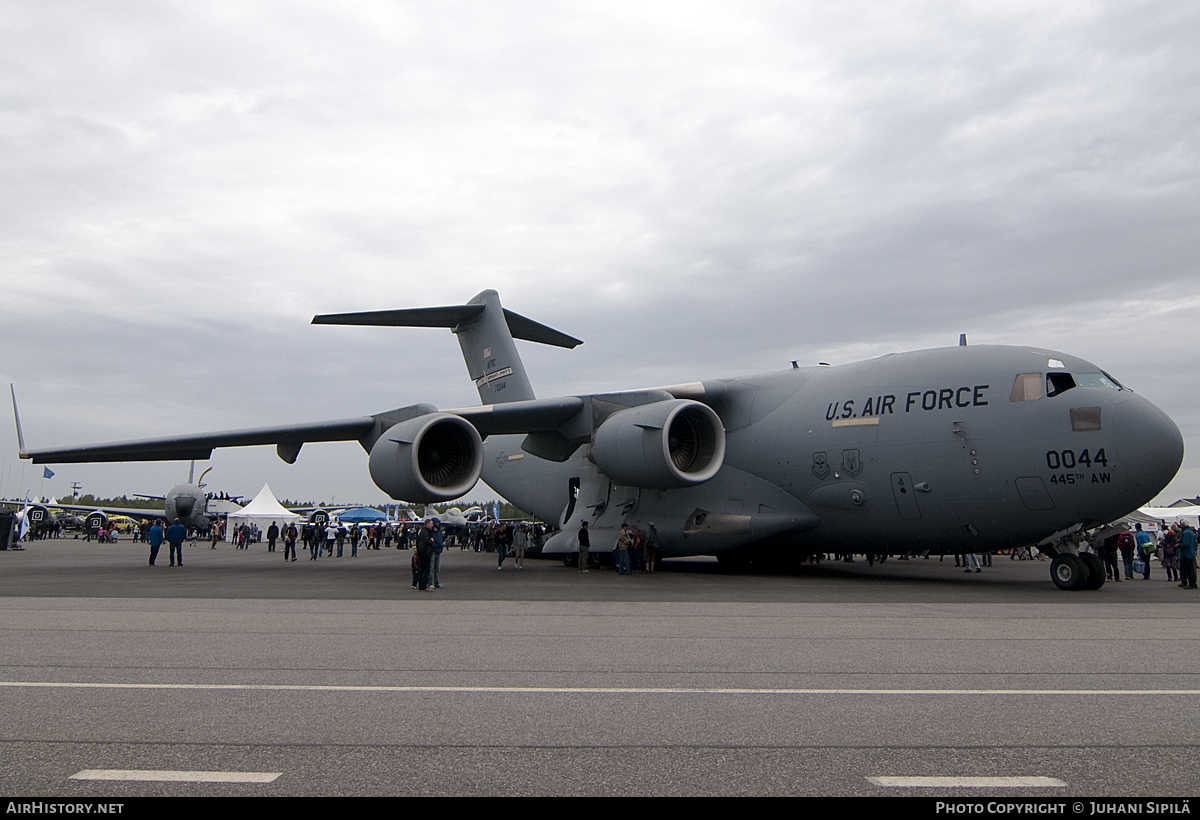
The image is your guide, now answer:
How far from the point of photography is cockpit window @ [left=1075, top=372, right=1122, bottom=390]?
45.4ft

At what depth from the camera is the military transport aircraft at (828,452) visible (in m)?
13.6

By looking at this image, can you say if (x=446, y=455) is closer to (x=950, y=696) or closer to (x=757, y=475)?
(x=757, y=475)

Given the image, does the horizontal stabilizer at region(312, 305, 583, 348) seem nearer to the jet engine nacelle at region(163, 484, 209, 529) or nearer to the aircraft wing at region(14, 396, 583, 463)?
the aircraft wing at region(14, 396, 583, 463)

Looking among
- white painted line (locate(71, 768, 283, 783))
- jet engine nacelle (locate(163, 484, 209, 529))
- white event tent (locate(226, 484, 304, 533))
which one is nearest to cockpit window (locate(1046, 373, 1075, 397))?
white painted line (locate(71, 768, 283, 783))

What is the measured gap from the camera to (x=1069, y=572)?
1418 centimetres

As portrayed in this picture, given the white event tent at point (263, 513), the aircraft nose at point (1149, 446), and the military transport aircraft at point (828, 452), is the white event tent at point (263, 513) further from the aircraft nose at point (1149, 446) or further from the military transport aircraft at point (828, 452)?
the aircraft nose at point (1149, 446)

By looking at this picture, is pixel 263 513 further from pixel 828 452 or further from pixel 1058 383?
pixel 1058 383

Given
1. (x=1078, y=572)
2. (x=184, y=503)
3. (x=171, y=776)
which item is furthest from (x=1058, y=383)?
(x=184, y=503)

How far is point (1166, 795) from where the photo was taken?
134 inches

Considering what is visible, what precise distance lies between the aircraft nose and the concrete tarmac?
2861mm

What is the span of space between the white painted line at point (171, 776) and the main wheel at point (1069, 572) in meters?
13.6

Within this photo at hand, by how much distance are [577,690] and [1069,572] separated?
11512 mm

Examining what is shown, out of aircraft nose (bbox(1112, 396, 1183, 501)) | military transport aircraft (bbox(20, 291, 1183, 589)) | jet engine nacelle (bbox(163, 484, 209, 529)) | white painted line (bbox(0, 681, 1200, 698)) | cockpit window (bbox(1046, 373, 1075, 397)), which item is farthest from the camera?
jet engine nacelle (bbox(163, 484, 209, 529))
